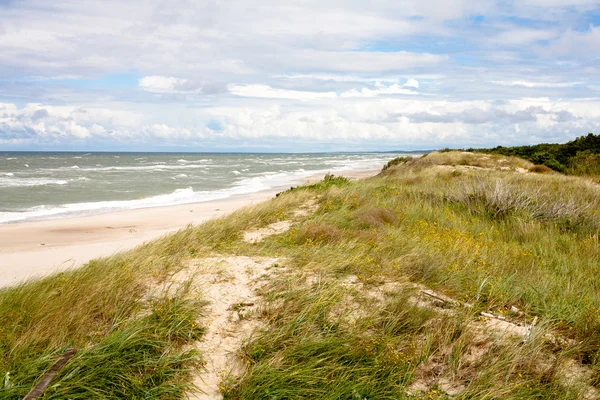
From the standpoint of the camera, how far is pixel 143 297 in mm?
5086

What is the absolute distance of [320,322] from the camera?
15.2 feet

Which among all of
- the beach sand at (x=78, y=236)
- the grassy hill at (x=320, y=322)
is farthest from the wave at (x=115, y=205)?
the grassy hill at (x=320, y=322)

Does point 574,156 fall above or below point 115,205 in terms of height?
above

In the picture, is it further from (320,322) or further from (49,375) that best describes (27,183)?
(320,322)

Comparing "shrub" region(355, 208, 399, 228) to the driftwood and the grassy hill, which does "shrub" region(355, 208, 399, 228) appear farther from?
the driftwood

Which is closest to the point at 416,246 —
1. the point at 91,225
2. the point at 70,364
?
the point at 70,364

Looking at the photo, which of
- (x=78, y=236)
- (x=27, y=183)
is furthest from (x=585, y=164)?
(x=27, y=183)

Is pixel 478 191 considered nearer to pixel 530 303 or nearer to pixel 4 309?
pixel 530 303

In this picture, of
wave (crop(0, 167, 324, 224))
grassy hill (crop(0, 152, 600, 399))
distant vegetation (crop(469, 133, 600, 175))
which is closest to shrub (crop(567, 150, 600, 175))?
distant vegetation (crop(469, 133, 600, 175))

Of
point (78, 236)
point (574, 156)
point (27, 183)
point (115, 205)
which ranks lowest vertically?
point (78, 236)

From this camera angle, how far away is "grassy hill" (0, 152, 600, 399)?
150 inches

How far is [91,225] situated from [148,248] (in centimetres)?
1139

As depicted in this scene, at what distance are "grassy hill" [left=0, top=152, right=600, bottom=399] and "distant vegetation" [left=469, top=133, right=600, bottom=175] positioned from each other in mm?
18911

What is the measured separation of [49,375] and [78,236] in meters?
12.6
